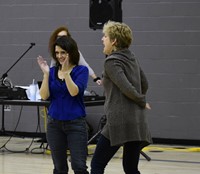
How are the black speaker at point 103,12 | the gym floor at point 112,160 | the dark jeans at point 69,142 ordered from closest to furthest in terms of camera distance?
the dark jeans at point 69,142 → the gym floor at point 112,160 → the black speaker at point 103,12

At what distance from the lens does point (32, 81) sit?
32.4ft

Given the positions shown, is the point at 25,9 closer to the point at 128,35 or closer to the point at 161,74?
the point at 161,74

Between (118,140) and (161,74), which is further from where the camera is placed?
(161,74)

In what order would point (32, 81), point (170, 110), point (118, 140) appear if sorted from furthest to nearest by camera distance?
1. point (32, 81)
2. point (170, 110)
3. point (118, 140)

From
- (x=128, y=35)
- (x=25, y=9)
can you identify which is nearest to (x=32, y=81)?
(x=25, y=9)

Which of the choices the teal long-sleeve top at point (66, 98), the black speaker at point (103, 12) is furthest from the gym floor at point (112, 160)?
the teal long-sleeve top at point (66, 98)

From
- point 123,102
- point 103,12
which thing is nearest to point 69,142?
point 123,102

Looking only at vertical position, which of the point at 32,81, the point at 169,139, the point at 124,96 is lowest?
the point at 169,139

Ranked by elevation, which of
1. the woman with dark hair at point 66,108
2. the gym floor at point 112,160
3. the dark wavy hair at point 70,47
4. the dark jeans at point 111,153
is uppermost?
the dark wavy hair at point 70,47

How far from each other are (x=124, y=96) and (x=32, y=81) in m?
5.60

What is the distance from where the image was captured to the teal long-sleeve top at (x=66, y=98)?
4.45 m

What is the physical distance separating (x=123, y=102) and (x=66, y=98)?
17.4 inches

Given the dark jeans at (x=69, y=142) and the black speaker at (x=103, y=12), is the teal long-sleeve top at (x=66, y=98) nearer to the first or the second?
the dark jeans at (x=69, y=142)

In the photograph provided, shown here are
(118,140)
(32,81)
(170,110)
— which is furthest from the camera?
(32,81)
